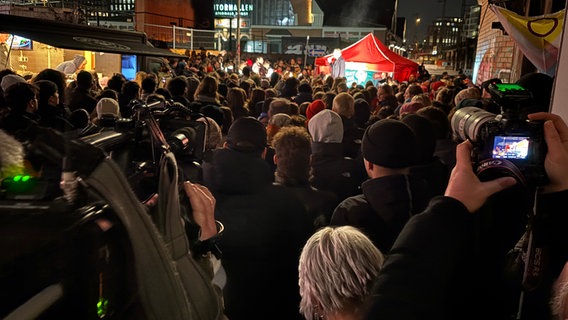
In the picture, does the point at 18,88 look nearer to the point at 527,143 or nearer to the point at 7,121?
the point at 7,121

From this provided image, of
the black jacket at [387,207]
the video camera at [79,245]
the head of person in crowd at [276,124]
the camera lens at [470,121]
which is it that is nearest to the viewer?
the video camera at [79,245]

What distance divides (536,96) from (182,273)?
111 inches

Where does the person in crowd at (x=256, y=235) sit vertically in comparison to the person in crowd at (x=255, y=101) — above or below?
below

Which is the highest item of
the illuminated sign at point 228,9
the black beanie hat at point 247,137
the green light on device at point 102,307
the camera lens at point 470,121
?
the illuminated sign at point 228,9

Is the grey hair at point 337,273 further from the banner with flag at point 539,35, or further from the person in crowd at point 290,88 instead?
the person in crowd at point 290,88

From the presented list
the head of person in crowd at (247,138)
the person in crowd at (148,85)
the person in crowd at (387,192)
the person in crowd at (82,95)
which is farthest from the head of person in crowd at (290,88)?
the person in crowd at (387,192)

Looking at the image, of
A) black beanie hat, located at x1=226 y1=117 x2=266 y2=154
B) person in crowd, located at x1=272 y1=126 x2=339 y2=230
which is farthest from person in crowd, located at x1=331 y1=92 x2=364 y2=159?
black beanie hat, located at x1=226 y1=117 x2=266 y2=154

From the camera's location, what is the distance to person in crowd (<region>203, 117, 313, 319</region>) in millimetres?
3004

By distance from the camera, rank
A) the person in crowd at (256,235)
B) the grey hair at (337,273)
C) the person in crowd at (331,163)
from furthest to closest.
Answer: the person in crowd at (331,163), the person in crowd at (256,235), the grey hair at (337,273)

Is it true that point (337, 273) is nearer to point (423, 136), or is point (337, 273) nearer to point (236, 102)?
point (423, 136)

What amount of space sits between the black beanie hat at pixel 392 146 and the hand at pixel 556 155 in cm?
99

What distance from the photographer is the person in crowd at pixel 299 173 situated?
3360mm

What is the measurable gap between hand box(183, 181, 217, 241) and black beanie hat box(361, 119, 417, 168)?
3.99 ft

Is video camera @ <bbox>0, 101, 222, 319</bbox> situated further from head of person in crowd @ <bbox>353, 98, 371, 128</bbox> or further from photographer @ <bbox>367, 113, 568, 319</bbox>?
head of person in crowd @ <bbox>353, 98, 371, 128</bbox>
